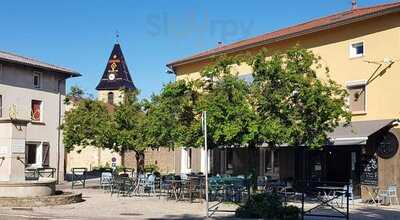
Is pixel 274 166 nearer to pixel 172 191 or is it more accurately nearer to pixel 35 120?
pixel 172 191

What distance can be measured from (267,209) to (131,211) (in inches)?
184

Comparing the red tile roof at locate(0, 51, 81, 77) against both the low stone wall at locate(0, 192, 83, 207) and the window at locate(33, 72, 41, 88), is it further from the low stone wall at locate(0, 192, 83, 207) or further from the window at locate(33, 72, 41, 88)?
the low stone wall at locate(0, 192, 83, 207)

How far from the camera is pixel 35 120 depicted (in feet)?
116

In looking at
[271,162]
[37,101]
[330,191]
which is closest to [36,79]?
[37,101]

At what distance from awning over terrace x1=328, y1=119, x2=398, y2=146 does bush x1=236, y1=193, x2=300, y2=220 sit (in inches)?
279

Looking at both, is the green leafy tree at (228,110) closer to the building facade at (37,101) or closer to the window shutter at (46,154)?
the building facade at (37,101)

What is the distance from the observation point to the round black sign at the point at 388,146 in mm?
22303

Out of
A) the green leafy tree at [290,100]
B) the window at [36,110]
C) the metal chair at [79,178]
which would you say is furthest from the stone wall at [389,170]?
the window at [36,110]

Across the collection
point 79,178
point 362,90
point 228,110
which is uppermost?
point 362,90

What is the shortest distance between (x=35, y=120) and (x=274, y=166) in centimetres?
1551

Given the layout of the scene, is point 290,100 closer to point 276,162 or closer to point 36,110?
point 276,162

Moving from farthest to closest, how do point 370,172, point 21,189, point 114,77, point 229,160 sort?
point 114,77, point 229,160, point 370,172, point 21,189

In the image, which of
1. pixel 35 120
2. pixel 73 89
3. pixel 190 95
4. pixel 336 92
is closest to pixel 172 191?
pixel 190 95

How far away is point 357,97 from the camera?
79.0 feet
